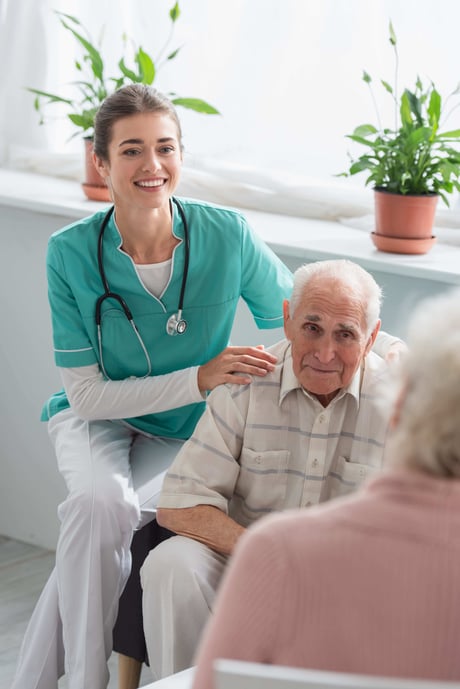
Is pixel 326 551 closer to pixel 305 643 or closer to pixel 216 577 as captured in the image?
pixel 305 643

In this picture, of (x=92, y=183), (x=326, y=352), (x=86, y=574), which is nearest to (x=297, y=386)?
(x=326, y=352)

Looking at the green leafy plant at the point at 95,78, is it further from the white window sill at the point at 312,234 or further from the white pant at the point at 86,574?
the white pant at the point at 86,574

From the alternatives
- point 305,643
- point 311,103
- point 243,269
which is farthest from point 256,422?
point 311,103

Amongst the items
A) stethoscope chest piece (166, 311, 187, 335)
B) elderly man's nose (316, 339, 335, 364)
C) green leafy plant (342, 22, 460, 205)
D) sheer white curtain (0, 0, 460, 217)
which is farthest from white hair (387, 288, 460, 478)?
sheer white curtain (0, 0, 460, 217)

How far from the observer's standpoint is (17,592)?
287cm

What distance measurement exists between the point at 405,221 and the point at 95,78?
1.13 metres

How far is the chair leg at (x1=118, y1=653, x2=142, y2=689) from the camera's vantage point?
225cm

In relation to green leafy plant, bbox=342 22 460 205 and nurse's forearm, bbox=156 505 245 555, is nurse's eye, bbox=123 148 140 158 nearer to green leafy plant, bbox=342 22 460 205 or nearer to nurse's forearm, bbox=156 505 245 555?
green leafy plant, bbox=342 22 460 205

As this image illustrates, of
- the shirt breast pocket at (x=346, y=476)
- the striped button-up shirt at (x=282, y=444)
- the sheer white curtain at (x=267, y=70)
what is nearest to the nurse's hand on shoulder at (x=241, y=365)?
the striped button-up shirt at (x=282, y=444)

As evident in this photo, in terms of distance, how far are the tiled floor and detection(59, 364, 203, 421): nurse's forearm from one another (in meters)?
0.67

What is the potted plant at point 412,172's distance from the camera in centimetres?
246

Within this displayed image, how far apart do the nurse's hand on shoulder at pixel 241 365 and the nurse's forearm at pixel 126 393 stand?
122 millimetres

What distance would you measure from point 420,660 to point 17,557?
229cm

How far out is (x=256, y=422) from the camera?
1.99 metres
